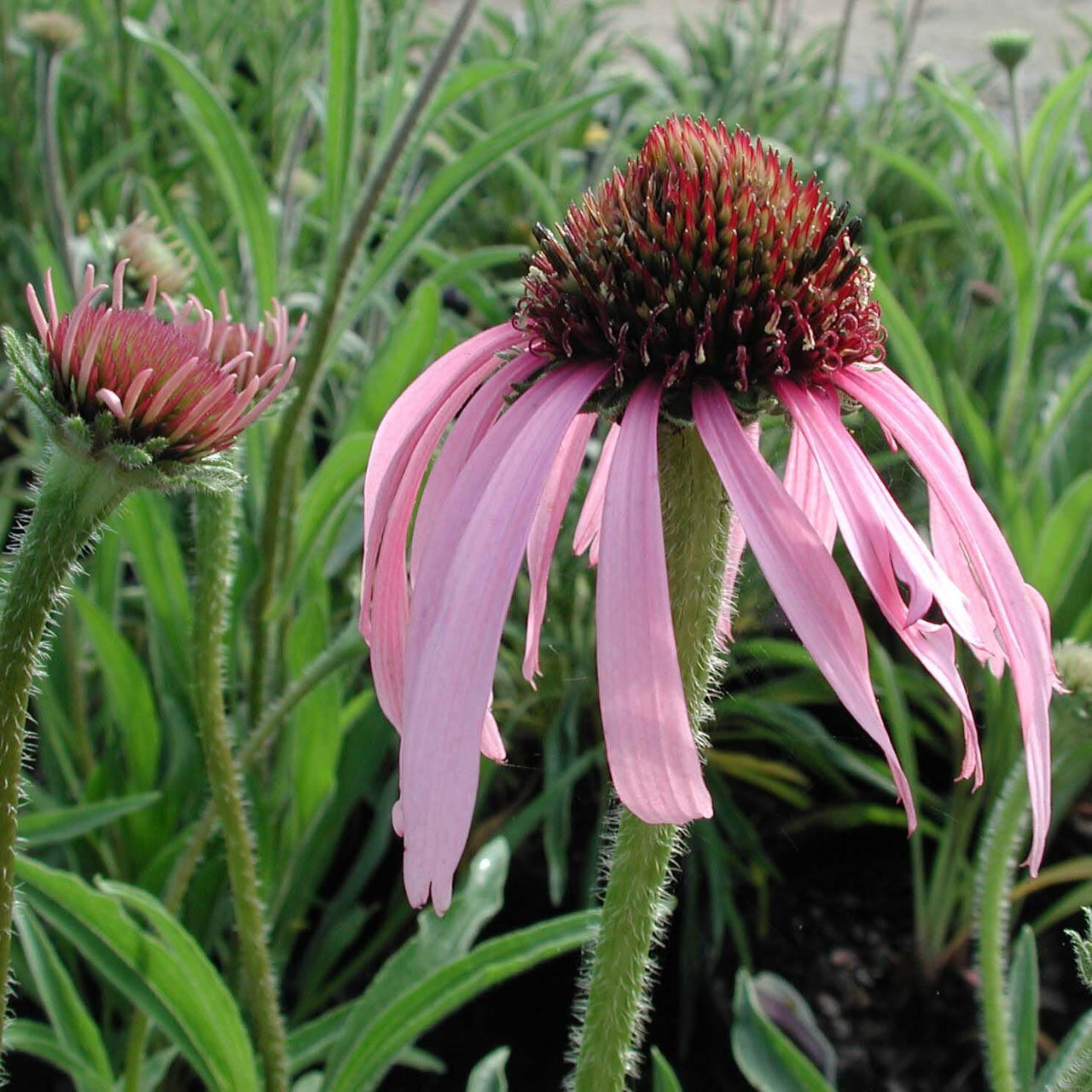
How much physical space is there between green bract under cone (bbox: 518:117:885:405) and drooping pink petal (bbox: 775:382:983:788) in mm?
55

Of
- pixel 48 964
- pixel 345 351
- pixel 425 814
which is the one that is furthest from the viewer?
pixel 345 351

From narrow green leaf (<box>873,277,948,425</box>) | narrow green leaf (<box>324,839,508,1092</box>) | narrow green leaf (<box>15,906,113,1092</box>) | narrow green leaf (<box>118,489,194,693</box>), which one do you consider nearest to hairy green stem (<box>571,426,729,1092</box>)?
narrow green leaf (<box>324,839,508,1092</box>)

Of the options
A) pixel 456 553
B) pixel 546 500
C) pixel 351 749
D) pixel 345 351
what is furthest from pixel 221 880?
pixel 345 351

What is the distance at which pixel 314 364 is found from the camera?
1.21 m

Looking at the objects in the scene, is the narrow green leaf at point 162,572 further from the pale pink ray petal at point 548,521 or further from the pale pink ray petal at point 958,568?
the pale pink ray petal at point 958,568

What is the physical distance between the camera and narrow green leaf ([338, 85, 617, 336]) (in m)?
1.26

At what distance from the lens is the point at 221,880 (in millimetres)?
1189

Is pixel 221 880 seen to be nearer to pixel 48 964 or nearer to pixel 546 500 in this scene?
pixel 48 964

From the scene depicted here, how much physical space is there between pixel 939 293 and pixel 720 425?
5.60ft

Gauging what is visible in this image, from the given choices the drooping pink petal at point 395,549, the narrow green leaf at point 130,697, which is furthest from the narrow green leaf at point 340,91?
the drooping pink petal at point 395,549

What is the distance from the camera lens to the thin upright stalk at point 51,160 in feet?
4.69

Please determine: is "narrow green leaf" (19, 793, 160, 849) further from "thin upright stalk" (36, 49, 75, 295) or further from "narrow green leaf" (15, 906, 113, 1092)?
"thin upright stalk" (36, 49, 75, 295)

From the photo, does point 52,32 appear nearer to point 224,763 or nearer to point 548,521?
point 224,763

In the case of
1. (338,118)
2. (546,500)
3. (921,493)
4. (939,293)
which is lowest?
(546,500)
